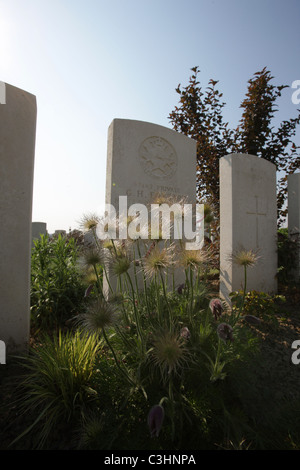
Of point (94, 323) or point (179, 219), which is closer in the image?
point (94, 323)

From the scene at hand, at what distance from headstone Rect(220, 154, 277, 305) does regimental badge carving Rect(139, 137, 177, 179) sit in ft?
2.80

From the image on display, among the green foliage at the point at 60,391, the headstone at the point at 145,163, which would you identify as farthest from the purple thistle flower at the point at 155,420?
the headstone at the point at 145,163

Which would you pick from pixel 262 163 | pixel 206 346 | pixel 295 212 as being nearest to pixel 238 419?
pixel 206 346

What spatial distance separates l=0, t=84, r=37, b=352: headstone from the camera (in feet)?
8.46

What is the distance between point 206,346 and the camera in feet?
5.57

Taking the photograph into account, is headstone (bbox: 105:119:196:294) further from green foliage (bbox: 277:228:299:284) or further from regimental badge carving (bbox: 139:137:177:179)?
green foliage (bbox: 277:228:299:284)

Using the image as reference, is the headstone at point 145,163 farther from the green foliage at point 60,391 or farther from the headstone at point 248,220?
the green foliage at point 60,391

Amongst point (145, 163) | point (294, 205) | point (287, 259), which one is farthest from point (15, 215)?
point (294, 205)

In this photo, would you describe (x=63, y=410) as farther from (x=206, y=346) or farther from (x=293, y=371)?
(x=293, y=371)

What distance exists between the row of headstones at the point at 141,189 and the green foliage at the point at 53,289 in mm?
575

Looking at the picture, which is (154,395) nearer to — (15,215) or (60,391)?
(60,391)

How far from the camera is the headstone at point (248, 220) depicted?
4.16m

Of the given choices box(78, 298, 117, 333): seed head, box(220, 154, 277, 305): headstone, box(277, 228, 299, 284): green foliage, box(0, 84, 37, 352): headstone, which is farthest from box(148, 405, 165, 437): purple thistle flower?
box(277, 228, 299, 284): green foliage
